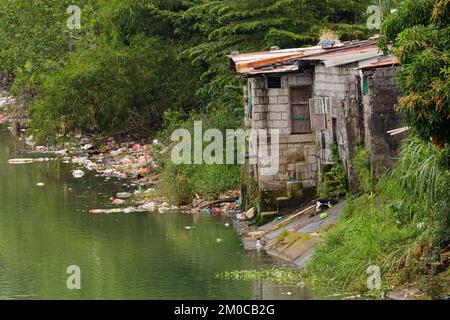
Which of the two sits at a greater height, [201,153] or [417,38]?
[417,38]

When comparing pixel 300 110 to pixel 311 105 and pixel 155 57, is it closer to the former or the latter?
pixel 311 105

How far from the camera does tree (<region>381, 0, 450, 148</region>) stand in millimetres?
13281

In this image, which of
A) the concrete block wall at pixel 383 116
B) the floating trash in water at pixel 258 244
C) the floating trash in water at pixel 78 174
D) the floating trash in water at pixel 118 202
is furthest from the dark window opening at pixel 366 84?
the floating trash in water at pixel 78 174

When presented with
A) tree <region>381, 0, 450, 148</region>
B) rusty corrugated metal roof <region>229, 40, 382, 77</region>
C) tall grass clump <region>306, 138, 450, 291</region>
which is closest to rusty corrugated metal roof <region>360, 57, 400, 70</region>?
rusty corrugated metal roof <region>229, 40, 382, 77</region>

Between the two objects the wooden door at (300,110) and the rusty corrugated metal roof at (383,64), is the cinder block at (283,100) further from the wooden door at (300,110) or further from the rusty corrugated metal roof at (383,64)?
the rusty corrugated metal roof at (383,64)

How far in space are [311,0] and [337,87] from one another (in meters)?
8.65

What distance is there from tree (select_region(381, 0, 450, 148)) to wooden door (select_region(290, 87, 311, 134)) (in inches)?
327

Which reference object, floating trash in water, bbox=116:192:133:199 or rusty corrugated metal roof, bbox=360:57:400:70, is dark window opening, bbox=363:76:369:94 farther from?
floating trash in water, bbox=116:192:133:199

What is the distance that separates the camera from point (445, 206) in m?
15.0

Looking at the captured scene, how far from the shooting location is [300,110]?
2233 centimetres
